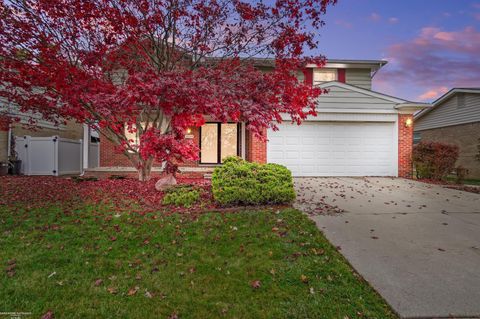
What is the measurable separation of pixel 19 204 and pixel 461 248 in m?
7.75

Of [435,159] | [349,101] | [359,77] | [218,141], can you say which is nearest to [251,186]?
[349,101]

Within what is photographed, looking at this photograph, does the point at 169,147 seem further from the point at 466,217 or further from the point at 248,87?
the point at 466,217

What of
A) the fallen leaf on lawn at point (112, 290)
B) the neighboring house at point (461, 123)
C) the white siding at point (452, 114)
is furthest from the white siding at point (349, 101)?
the fallen leaf on lawn at point (112, 290)

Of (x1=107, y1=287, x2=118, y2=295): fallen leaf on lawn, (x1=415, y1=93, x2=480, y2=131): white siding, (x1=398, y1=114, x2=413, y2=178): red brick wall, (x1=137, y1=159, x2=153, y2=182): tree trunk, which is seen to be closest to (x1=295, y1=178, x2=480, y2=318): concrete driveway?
(x1=107, y1=287, x2=118, y2=295): fallen leaf on lawn

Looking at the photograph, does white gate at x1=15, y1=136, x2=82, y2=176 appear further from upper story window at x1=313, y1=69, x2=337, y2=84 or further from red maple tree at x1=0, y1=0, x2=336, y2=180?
upper story window at x1=313, y1=69, x2=337, y2=84

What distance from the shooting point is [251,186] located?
5.49 meters

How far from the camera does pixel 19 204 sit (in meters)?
5.35

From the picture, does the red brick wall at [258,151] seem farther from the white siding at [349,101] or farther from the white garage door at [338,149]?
the white siding at [349,101]

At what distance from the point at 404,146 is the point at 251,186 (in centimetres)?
841

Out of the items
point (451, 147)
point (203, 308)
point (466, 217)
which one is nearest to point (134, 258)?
point (203, 308)

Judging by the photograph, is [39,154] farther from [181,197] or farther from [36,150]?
[181,197]

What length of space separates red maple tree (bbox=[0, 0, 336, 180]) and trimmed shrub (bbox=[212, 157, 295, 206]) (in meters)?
0.96

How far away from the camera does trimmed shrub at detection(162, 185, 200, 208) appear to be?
556cm

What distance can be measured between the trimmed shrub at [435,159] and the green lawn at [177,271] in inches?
328
